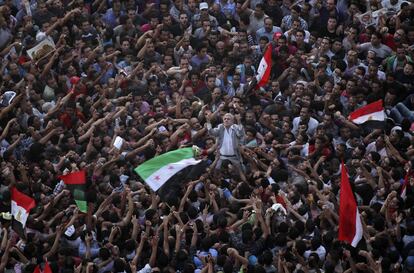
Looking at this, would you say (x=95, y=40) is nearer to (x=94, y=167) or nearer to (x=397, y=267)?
(x=94, y=167)

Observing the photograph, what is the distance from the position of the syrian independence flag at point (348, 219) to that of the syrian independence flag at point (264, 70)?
4.56 meters

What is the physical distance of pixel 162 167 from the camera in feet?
76.9

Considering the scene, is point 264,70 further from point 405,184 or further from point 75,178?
point 75,178

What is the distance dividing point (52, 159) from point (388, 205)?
5.33 m

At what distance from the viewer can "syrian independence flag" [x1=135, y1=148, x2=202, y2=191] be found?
23.2 m

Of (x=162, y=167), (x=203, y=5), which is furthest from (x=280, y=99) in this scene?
(x=162, y=167)

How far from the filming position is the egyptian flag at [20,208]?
75.0 feet

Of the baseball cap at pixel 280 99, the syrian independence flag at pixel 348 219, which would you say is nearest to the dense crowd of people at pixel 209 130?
the baseball cap at pixel 280 99

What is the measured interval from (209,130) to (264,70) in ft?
5.87

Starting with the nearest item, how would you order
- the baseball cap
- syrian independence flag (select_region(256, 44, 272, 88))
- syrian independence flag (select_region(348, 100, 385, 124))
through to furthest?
syrian independence flag (select_region(348, 100, 385, 124)), the baseball cap, syrian independence flag (select_region(256, 44, 272, 88))

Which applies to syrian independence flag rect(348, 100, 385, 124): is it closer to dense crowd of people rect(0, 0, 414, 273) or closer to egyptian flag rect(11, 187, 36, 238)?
dense crowd of people rect(0, 0, 414, 273)

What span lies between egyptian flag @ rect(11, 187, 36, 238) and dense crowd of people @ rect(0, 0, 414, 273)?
24 centimetres

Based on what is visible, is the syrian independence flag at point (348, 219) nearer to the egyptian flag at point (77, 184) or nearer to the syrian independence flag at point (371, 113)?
the syrian independence flag at point (371, 113)

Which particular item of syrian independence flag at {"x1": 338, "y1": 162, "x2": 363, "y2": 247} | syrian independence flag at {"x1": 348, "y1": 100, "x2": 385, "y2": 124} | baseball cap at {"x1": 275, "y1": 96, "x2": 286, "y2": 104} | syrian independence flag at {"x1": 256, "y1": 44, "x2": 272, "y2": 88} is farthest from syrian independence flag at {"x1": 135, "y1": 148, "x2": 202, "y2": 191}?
syrian independence flag at {"x1": 348, "y1": 100, "x2": 385, "y2": 124}
